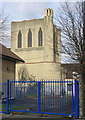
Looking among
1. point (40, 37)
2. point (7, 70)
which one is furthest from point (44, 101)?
point (40, 37)

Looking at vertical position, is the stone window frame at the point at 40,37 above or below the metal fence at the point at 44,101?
above

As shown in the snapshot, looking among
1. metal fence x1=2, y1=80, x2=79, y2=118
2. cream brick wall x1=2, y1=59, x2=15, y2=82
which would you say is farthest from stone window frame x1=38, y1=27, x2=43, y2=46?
metal fence x1=2, y1=80, x2=79, y2=118

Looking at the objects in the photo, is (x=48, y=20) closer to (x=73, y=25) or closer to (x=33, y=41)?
(x=33, y=41)

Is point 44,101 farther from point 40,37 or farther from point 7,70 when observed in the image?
point 40,37

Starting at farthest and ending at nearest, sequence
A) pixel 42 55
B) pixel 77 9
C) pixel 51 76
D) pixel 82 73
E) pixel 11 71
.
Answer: pixel 42 55 < pixel 51 76 < pixel 11 71 < pixel 77 9 < pixel 82 73

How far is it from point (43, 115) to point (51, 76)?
19.5 m

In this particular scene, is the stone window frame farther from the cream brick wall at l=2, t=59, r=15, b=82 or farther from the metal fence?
the metal fence

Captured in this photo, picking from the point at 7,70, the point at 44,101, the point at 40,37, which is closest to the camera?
the point at 44,101

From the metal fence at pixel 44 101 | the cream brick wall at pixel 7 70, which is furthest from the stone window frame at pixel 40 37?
the metal fence at pixel 44 101

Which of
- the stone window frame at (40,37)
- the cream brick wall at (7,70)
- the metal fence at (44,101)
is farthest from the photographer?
the stone window frame at (40,37)

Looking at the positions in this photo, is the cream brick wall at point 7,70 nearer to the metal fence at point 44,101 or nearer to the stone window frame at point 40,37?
the metal fence at point 44,101

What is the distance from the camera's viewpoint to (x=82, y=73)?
874 centimetres

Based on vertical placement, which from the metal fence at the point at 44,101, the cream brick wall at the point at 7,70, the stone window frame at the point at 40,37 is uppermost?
the stone window frame at the point at 40,37

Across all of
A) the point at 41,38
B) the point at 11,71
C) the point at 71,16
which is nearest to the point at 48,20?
the point at 41,38
